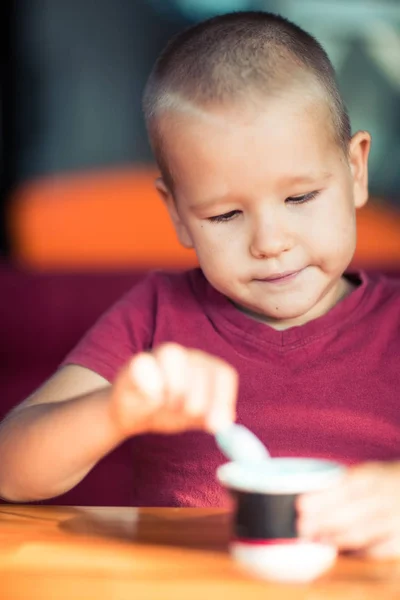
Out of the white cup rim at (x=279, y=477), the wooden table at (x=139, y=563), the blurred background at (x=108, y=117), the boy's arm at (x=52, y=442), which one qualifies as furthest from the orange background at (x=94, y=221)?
the white cup rim at (x=279, y=477)

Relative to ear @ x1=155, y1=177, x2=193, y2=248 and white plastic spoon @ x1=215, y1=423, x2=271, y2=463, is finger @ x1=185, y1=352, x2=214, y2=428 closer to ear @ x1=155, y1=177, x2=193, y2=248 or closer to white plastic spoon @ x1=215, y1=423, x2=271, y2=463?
white plastic spoon @ x1=215, y1=423, x2=271, y2=463

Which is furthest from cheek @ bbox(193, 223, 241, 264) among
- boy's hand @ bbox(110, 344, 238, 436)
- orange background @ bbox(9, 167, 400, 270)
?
orange background @ bbox(9, 167, 400, 270)

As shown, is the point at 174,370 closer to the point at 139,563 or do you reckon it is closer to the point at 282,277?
the point at 139,563

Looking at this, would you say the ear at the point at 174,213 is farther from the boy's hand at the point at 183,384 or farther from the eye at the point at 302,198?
the boy's hand at the point at 183,384

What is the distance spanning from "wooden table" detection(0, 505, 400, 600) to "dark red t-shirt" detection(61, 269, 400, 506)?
0.33 meters

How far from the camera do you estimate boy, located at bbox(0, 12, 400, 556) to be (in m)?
0.99

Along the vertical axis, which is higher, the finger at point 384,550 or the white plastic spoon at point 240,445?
the white plastic spoon at point 240,445

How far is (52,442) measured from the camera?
89cm

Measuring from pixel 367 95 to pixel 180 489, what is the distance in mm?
2416

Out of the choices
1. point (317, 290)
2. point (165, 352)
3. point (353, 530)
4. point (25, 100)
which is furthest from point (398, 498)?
point (25, 100)

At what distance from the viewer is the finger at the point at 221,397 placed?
2.25ft

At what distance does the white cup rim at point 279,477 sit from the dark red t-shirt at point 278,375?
1.46 feet

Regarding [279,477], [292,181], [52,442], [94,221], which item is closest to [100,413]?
[52,442]

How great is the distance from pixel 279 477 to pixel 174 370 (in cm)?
12
